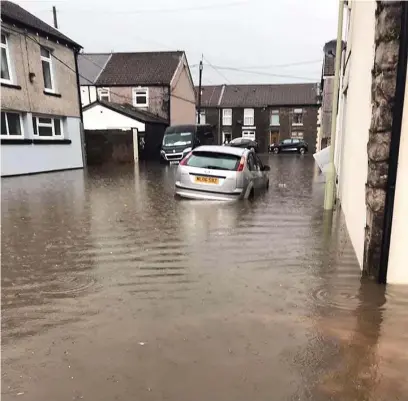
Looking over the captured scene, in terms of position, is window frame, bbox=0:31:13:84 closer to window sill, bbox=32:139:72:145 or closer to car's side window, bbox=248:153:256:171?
window sill, bbox=32:139:72:145

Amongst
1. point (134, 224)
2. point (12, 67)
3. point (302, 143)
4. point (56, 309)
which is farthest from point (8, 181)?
point (302, 143)

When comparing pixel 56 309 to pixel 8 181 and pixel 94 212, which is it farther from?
pixel 8 181

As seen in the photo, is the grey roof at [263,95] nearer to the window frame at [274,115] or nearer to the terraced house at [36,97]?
the window frame at [274,115]

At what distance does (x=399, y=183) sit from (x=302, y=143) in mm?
42416

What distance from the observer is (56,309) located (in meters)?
3.83

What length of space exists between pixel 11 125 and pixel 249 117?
132 ft

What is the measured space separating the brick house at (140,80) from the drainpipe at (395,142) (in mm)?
30595

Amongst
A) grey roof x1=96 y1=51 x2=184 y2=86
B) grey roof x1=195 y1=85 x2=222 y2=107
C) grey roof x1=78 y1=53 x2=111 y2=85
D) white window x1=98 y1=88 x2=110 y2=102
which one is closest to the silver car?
grey roof x1=96 y1=51 x2=184 y2=86

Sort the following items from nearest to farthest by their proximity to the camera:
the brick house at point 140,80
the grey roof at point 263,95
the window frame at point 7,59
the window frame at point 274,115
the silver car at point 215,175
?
1. the silver car at point 215,175
2. the window frame at point 7,59
3. the brick house at point 140,80
4. the grey roof at point 263,95
5. the window frame at point 274,115

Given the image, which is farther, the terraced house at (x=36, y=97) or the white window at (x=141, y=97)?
the white window at (x=141, y=97)

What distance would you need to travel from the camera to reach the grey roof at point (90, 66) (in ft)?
115

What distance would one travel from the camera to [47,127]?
1841 centimetres

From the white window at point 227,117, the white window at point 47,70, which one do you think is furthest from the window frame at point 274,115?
the white window at point 47,70

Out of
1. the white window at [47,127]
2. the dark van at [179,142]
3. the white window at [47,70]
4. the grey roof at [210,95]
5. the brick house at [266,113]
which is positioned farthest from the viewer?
the grey roof at [210,95]
